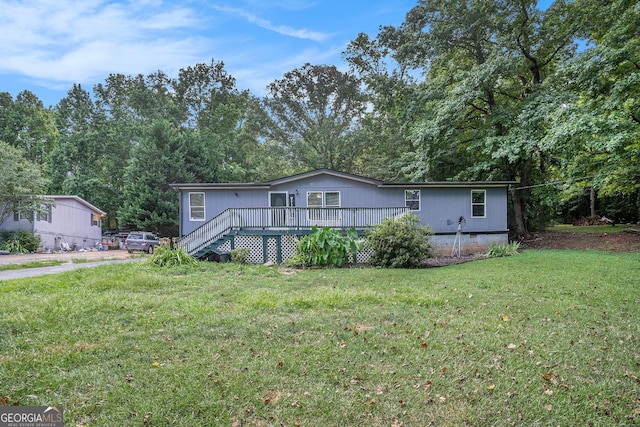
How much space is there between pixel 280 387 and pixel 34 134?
40.7m

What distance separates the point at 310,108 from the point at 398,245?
71.4ft

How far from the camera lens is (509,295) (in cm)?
672

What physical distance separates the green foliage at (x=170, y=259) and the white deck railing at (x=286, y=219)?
1637 millimetres

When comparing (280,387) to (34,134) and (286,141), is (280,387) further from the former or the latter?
(34,134)

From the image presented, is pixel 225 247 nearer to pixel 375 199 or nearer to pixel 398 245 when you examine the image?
pixel 398 245

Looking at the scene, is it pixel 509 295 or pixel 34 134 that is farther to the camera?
pixel 34 134

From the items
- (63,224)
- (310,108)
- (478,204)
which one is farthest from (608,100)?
(63,224)

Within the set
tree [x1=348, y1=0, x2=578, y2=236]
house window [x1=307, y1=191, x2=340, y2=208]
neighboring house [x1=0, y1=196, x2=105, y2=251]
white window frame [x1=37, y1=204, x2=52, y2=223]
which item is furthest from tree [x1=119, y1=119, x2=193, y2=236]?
tree [x1=348, y1=0, x2=578, y2=236]

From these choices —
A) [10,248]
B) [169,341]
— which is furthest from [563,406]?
[10,248]

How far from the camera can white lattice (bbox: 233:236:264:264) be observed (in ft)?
43.0

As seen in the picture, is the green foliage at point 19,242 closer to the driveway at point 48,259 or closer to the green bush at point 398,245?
the driveway at point 48,259

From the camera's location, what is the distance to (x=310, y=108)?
3000cm

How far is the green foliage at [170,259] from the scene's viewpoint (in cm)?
1066

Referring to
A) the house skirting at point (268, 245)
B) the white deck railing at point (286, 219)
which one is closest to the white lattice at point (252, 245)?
the house skirting at point (268, 245)
